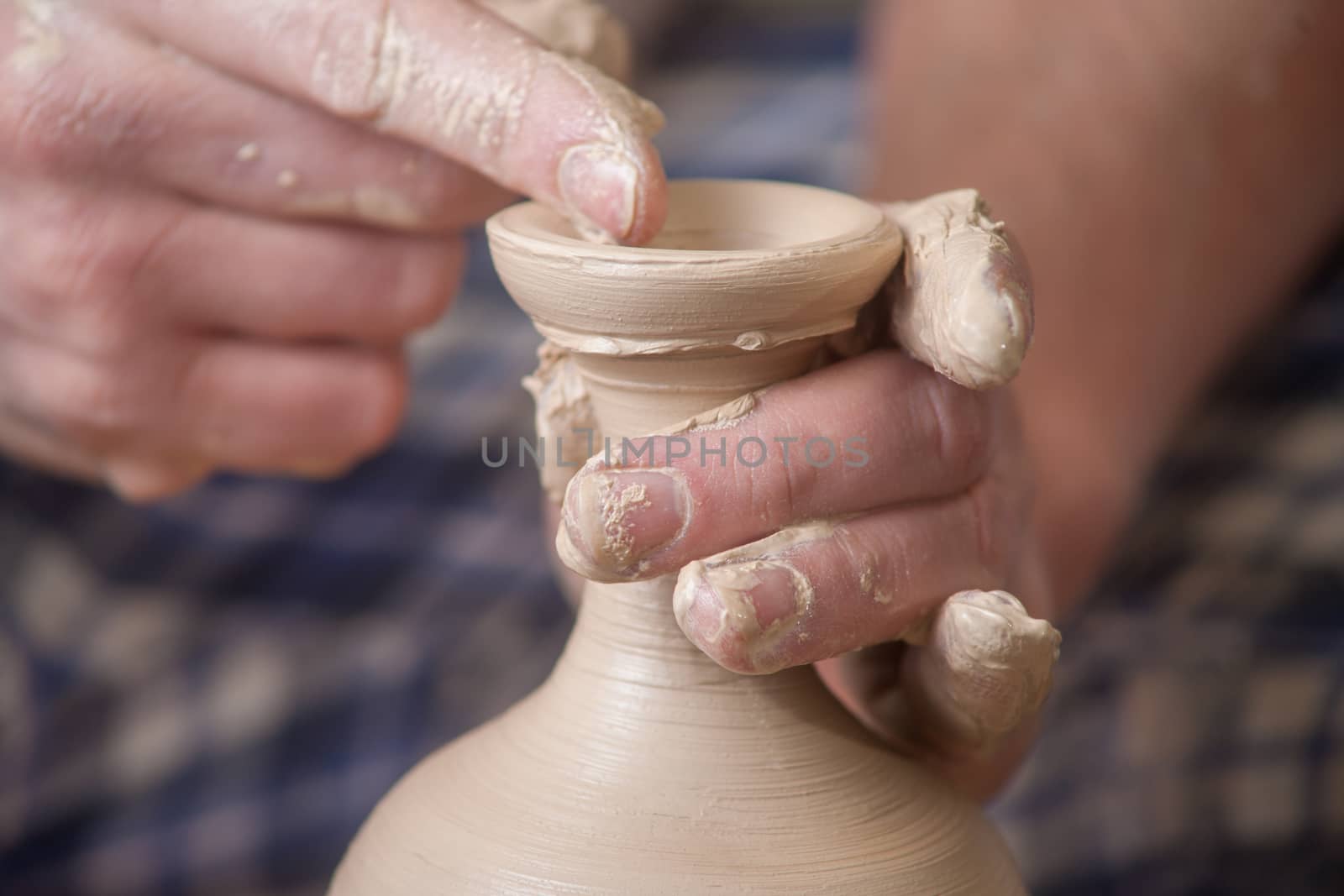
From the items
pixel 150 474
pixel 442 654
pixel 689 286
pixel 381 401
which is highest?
pixel 689 286

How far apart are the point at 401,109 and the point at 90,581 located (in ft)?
4.21

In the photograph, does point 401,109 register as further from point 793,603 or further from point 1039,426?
point 1039,426

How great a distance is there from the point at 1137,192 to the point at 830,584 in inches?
40.8

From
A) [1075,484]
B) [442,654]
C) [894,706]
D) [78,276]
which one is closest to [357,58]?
[78,276]

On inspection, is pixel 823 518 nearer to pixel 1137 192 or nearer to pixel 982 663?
pixel 982 663

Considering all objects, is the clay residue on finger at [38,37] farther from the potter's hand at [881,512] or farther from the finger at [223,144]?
the potter's hand at [881,512]

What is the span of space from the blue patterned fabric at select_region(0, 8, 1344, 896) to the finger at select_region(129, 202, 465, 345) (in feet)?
2.79

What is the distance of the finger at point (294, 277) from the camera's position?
113 centimetres

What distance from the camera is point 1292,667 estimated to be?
5.96 feet

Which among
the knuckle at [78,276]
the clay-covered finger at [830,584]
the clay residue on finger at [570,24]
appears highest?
the clay residue on finger at [570,24]

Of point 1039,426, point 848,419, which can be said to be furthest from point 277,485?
point 848,419

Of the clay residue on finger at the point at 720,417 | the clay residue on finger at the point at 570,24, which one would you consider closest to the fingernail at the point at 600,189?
the clay residue on finger at the point at 720,417

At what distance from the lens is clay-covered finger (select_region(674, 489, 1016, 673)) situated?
2.33 feet

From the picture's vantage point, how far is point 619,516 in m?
0.71
